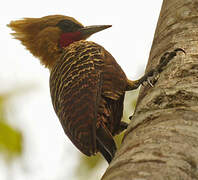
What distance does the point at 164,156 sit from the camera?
5.30 feet

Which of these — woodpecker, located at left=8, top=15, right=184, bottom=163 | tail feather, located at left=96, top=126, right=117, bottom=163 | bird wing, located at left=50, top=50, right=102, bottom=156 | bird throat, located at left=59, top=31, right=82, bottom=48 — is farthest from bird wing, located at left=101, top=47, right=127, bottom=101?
bird throat, located at left=59, top=31, right=82, bottom=48

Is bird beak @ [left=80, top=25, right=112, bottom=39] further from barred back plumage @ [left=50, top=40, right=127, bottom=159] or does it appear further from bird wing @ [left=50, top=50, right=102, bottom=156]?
bird wing @ [left=50, top=50, right=102, bottom=156]

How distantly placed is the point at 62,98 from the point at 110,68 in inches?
22.3

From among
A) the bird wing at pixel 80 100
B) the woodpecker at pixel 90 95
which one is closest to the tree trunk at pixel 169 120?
the woodpecker at pixel 90 95

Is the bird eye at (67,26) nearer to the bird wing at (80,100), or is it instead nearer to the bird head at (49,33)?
the bird head at (49,33)

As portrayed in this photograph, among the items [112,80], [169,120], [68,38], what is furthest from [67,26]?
[169,120]

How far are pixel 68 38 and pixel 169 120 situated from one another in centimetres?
337

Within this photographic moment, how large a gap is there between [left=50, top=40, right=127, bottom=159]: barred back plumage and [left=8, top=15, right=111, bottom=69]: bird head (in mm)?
889

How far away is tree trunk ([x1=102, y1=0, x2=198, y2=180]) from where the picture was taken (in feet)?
5.12

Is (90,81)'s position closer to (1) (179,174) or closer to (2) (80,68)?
(2) (80,68)

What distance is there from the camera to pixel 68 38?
A: 513cm

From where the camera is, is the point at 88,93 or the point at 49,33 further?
the point at 49,33

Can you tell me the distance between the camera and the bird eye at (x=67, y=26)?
5251 millimetres

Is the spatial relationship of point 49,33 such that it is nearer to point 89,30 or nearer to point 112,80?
point 89,30
